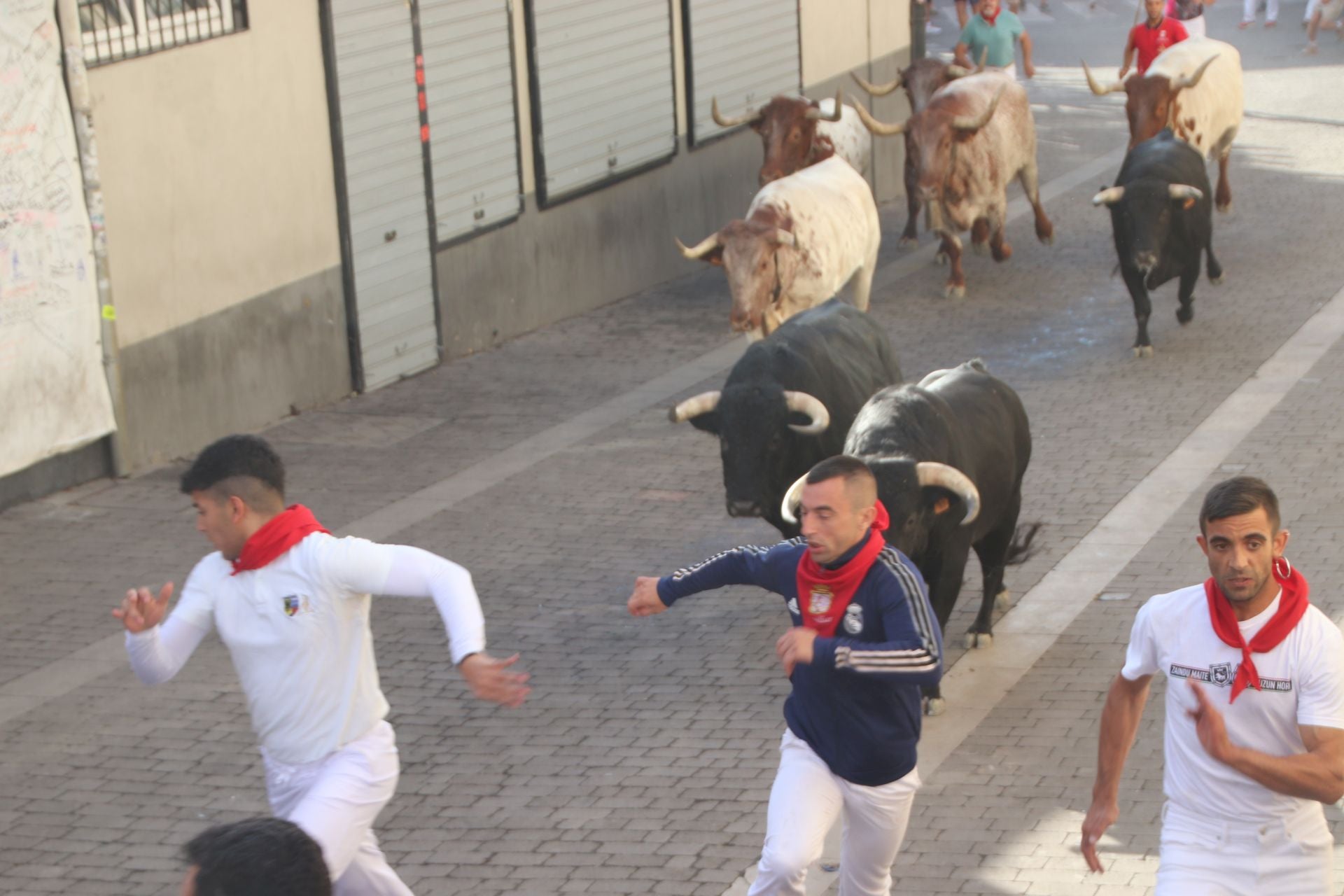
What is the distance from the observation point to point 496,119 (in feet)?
53.4

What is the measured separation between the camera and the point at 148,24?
12891 millimetres

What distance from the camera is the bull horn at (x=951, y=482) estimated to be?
324 inches

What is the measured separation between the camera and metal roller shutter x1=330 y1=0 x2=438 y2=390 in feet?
47.9

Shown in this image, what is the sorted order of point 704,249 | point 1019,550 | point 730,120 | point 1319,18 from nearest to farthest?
point 1019,550 → point 704,249 → point 730,120 → point 1319,18

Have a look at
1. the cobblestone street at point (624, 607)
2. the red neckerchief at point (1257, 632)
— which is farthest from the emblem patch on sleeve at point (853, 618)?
the cobblestone street at point (624, 607)

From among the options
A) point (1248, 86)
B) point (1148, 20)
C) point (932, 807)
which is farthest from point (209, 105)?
point (1248, 86)

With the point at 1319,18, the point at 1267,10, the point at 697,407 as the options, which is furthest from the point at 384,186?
the point at 1267,10

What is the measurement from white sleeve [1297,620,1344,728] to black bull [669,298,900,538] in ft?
15.0

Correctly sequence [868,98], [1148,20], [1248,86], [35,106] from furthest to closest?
[1248,86], [868,98], [1148,20], [35,106]

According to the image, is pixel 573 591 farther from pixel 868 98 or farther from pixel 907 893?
pixel 868 98

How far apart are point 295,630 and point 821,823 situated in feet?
5.55

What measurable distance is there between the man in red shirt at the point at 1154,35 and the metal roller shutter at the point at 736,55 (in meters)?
3.60

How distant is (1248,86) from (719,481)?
19.2 m

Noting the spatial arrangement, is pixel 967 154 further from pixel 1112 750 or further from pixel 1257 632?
pixel 1257 632
